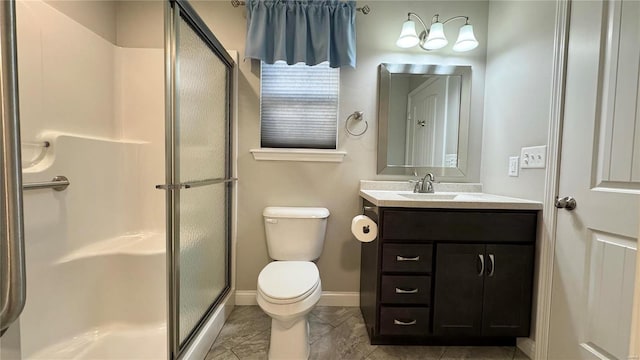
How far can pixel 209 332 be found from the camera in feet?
5.16

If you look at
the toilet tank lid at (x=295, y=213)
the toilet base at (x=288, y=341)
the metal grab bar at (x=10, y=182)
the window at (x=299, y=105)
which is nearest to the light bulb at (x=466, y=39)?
the window at (x=299, y=105)

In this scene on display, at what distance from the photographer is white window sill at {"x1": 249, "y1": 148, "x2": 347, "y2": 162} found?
2012mm

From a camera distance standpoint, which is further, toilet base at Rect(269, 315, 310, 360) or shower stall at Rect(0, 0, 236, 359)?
toilet base at Rect(269, 315, 310, 360)

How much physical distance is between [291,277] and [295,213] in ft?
1.54

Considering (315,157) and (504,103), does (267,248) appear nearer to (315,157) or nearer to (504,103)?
(315,157)

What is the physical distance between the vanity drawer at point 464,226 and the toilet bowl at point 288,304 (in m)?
0.50

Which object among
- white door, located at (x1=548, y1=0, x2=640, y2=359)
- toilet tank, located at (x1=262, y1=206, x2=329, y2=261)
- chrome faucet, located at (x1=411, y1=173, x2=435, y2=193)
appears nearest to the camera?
white door, located at (x1=548, y1=0, x2=640, y2=359)

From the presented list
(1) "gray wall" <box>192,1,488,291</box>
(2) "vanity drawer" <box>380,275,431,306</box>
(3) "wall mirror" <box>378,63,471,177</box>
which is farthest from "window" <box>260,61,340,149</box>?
(2) "vanity drawer" <box>380,275,431,306</box>

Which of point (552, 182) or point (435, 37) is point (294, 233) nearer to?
point (552, 182)

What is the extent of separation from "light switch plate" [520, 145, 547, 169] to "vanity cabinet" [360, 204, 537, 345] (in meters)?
0.25

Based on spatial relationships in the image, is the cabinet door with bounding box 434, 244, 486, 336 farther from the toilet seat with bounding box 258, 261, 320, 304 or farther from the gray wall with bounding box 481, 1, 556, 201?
the toilet seat with bounding box 258, 261, 320, 304

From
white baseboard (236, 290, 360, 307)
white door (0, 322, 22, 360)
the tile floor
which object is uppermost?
white door (0, 322, 22, 360)

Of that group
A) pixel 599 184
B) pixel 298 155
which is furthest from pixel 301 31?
pixel 599 184

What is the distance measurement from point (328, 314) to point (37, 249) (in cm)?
170
